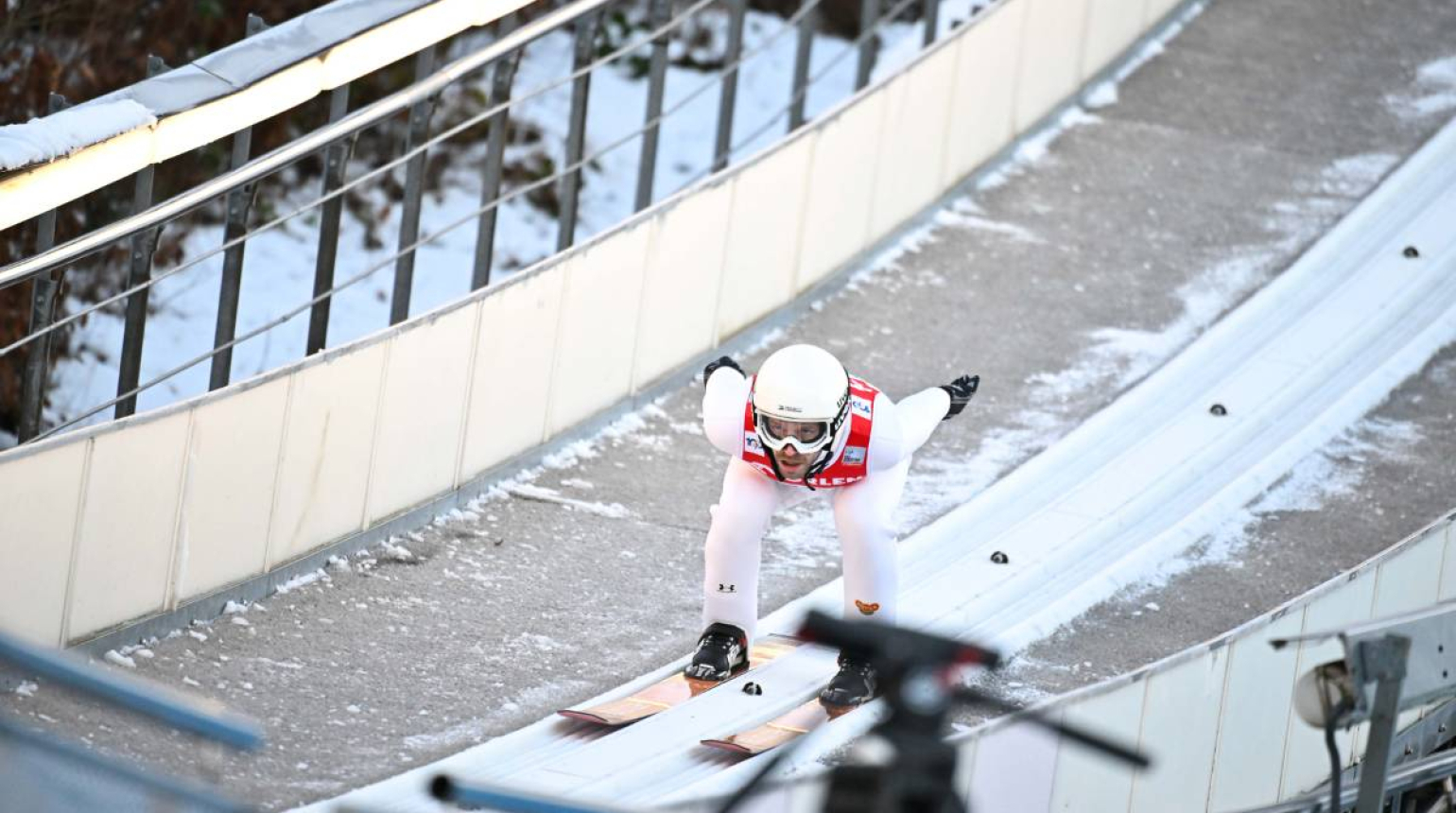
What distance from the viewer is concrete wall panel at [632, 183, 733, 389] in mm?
8508

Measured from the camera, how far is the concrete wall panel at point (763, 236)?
8984mm

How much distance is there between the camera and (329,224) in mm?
7320

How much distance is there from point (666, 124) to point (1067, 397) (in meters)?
6.09

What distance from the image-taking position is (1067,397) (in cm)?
889

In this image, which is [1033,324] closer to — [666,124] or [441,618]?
[441,618]

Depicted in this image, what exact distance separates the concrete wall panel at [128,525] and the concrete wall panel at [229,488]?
7cm

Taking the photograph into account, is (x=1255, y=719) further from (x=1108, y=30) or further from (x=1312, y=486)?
(x=1108, y=30)

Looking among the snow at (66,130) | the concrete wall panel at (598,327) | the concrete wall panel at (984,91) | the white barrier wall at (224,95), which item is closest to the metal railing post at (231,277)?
the white barrier wall at (224,95)

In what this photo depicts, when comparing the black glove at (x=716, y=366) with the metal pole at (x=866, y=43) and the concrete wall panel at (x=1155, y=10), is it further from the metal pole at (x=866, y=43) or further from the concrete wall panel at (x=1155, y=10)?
the concrete wall panel at (x=1155, y=10)

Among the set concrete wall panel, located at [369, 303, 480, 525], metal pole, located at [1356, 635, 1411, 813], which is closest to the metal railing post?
concrete wall panel, located at [369, 303, 480, 525]

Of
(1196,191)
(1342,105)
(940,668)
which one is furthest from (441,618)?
(1342,105)

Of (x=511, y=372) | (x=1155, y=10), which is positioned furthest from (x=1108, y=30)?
(x=511, y=372)

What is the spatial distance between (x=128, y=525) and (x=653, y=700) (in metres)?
1.57

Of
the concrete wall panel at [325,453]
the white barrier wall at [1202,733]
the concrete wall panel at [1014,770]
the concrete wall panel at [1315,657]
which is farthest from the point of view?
the concrete wall panel at [325,453]
